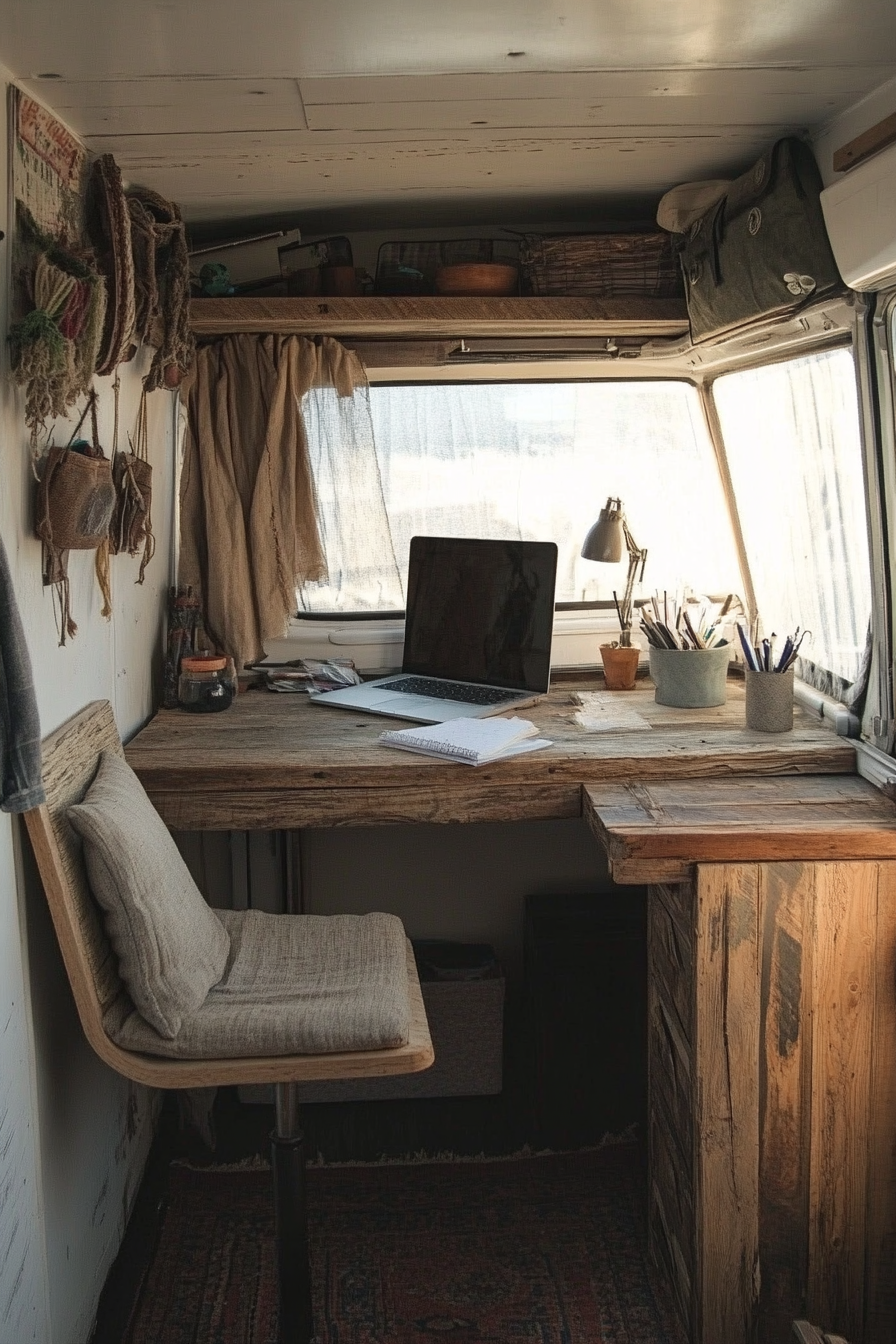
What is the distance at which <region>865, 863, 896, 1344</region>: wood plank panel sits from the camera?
1994 millimetres

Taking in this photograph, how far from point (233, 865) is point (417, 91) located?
1.89 meters

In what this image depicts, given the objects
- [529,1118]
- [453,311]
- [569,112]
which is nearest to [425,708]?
[453,311]

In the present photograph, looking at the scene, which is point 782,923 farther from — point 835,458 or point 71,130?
point 71,130

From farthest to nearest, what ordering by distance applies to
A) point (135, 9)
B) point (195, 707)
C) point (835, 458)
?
point (195, 707)
point (835, 458)
point (135, 9)

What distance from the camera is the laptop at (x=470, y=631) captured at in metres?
2.88

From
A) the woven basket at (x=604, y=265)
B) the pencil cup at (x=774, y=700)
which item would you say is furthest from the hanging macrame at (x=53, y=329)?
the pencil cup at (x=774, y=700)

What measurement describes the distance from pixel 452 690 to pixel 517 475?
0.66m

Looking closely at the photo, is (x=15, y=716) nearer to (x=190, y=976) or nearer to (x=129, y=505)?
(x=190, y=976)

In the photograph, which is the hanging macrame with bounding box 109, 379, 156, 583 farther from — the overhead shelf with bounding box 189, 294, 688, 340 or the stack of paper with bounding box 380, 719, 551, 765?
the stack of paper with bounding box 380, 719, 551, 765

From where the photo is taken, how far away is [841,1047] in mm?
1997

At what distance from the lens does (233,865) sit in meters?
3.10

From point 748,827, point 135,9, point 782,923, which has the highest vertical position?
point 135,9

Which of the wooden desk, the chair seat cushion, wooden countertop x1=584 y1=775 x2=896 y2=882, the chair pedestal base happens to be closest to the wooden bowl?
wooden countertop x1=584 y1=775 x2=896 y2=882

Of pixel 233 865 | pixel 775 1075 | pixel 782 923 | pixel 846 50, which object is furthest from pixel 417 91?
pixel 233 865
